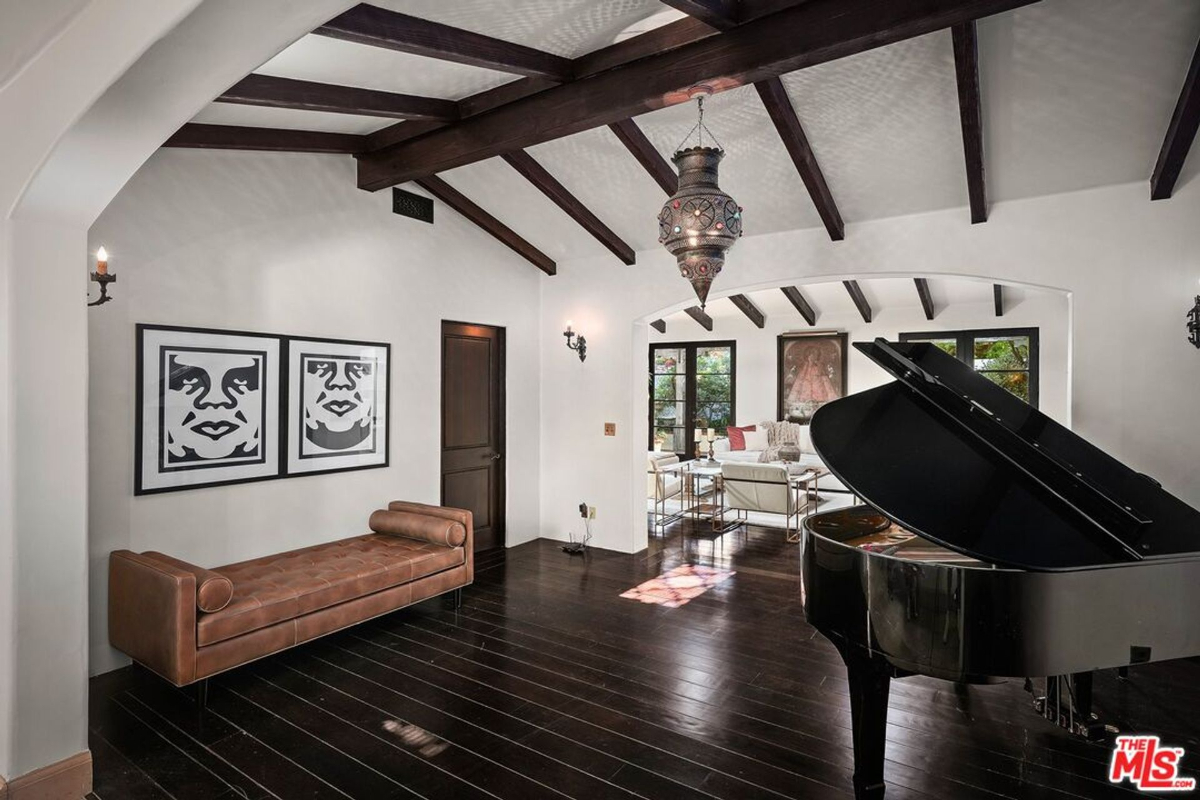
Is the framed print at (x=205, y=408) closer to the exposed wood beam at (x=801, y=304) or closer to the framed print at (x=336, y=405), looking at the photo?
the framed print at (x=336, y=405)

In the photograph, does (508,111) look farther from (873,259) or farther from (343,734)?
(343,734)

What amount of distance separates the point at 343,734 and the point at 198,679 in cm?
83

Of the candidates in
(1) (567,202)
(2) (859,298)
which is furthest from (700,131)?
(2) (859,298)

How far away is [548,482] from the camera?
22.6ft

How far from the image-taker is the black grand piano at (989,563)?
2219 mm

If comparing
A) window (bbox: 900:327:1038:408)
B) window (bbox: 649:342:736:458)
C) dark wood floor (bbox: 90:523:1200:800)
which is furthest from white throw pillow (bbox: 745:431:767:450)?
dark wood floor (bbox: 90:523:1200:800)

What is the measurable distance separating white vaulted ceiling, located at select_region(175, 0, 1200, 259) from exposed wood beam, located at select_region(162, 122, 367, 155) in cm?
7

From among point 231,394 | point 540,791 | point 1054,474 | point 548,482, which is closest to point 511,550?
point 548,482

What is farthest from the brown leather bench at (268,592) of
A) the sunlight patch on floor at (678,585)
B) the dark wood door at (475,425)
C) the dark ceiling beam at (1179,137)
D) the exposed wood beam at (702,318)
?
the exposed wood beam at (702,318)

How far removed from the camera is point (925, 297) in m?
8.41

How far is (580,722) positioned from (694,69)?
11.2 feet

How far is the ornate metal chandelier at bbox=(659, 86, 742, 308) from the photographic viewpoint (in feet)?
11.4

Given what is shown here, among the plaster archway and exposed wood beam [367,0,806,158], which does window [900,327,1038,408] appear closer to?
exposed wood beam [367,0,806,158]

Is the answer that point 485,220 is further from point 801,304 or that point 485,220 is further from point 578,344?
point 801,304
